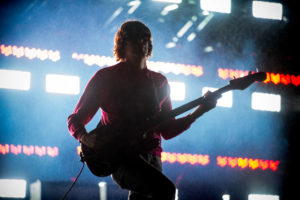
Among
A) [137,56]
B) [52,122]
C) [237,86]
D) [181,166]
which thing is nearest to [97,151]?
[137,56]

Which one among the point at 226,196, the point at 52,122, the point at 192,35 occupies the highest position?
the point at 192,35

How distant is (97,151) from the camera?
171 cm

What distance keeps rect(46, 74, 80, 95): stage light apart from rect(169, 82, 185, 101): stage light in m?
1.40

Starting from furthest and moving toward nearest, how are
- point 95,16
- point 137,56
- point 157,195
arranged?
point 95,16 → point 137,56 → point 157,195

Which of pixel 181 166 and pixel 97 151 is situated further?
pixel 181 166

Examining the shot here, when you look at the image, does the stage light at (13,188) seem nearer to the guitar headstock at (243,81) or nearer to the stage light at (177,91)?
the stage light at (177,91)

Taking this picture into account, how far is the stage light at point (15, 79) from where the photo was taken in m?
4.40

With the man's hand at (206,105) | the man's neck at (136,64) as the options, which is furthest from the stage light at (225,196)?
the man's neck at (136,64)

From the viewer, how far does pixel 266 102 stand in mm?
5441

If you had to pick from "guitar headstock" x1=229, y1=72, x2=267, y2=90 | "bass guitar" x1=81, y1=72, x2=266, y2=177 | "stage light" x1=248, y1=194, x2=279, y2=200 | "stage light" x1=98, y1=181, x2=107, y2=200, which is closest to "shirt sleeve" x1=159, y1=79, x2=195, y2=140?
"bass guitar" x1=81, y1=72, x2=266, y2=177

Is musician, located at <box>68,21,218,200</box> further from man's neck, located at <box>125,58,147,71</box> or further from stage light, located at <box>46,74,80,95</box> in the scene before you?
stage light, located at <box>46,74,80,95</box>

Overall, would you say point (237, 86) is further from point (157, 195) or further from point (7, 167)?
point (7, 167)

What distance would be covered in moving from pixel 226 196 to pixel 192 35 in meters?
2.63

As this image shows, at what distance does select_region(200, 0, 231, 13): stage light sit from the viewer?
5320 millimetres
